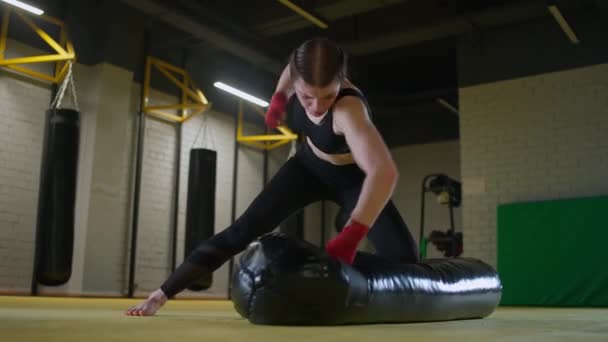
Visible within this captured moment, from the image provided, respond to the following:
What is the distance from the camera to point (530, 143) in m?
7.41

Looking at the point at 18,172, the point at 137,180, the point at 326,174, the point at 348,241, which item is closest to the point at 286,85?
the point at 326,174

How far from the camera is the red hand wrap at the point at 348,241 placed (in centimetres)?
154

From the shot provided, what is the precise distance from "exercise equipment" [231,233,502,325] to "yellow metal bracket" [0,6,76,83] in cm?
498

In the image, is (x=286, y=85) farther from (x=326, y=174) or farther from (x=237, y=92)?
(x=237, y=92)

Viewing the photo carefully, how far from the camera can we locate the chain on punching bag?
184 inches

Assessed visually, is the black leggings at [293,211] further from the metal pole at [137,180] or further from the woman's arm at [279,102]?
the metal pole at [137,180]

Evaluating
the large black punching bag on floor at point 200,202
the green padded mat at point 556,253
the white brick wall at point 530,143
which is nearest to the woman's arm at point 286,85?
the large black punching bag on floor at point 200,202

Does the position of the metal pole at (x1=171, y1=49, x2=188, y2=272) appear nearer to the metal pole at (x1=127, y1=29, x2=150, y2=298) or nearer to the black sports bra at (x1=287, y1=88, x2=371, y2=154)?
the metal pole at (x1=127, y1=29, x2=150, y2=298)

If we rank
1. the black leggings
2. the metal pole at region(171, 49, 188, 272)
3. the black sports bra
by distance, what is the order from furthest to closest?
the metal pole at region(171, 49, 188, 272)
the black leggings
the black sports bra

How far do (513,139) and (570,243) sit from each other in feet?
5.56

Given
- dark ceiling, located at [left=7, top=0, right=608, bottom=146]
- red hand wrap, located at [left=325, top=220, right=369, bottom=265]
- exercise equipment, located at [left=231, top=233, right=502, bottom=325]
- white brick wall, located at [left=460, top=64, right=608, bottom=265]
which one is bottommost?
exercise equipment, located at [left=231, top=233, right=502, bottom=325]

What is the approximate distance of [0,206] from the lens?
6207mm

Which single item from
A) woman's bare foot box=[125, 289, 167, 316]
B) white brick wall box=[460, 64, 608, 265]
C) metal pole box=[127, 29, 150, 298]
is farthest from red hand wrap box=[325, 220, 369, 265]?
white brick wall box=[460, 64, 608, 265]

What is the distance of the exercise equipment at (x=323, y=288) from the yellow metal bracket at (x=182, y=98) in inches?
236
